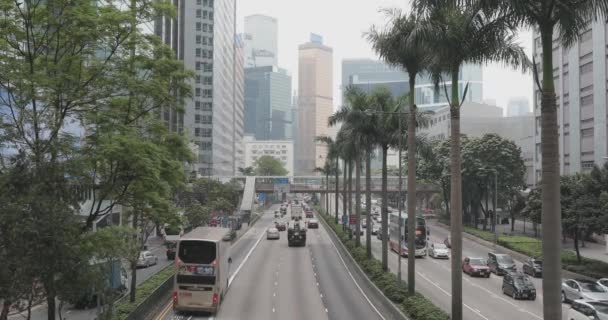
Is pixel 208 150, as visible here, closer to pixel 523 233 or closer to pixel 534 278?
pixel 523 233

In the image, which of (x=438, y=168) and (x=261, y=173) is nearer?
(x=438, y=168)

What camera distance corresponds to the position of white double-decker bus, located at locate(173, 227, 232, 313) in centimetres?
2784

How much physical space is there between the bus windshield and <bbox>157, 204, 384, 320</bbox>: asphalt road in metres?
3.21

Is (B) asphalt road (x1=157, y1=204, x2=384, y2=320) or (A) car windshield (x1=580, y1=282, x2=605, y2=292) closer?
(B) asphalt road (x1=157, y1=204, x2=384, y2=320)

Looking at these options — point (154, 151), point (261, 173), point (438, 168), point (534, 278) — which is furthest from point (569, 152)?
point (261, 173)

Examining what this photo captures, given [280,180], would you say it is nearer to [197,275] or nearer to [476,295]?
[476,295]

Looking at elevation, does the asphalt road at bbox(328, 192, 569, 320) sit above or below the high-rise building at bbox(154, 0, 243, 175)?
below

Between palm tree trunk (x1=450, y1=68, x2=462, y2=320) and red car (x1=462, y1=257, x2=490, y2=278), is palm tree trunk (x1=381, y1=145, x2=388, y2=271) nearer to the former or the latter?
red car (x1=462, y1=257, x2=490, y2=278)

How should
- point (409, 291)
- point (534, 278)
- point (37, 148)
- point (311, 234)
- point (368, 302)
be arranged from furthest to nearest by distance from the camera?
1. point (311, 234)
2. point (534, 278)
3. point (368, 302)
4. point (409, 291)
5. point (37, 148)

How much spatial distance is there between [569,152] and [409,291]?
51.4 m

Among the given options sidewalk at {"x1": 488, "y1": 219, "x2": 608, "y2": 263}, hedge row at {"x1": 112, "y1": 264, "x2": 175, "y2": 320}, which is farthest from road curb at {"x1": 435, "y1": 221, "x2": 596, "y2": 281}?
hedge row at {"x1": 112, "y1": 264, "x2": 175, "y2": 320}

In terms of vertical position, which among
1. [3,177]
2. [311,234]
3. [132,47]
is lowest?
[311,234]

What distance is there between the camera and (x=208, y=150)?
125 m

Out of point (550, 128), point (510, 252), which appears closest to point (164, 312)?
point (550, 128)
